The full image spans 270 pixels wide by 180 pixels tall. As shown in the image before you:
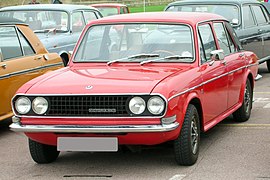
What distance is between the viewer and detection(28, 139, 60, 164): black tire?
7.91 m

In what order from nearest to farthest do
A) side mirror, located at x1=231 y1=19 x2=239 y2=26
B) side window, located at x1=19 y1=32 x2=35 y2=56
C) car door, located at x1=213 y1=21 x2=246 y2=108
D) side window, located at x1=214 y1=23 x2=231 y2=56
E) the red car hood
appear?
the red car hood < car door, located at x1=213 y1=21 x2=246 y2=108 < side window, located at x1=214 y1=23 x2=231 y2=56 < side window, located at x1=19 y1=32 x2=35 y2=56 < side mirror, located at x1=231 y1=19 x2=239 y2=26

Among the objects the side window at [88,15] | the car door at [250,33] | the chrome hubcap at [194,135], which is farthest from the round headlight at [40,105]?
the side window at [88,15]

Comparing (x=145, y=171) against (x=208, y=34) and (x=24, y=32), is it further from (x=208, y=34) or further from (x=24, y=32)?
(x=24, y=32)

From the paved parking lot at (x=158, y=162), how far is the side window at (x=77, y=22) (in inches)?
250

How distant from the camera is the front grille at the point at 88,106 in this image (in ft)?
23.7

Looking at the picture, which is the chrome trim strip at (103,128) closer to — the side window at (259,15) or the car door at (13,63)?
the car door at (13,63)

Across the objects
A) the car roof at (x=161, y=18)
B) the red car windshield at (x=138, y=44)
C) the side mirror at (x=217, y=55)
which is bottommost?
the side mirror at (x=217, y=55)

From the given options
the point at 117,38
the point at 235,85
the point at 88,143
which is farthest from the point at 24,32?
the point at 88,143

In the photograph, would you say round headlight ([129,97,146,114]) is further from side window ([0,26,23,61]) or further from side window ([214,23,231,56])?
side window ([0,26,23,61])

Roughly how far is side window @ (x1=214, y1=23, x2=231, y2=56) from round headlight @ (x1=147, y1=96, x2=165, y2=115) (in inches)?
102

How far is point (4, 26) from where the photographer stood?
10461 millimetres

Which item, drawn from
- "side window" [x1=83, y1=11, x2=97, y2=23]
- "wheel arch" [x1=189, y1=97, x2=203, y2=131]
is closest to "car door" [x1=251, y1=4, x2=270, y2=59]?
"side window" [x1=83, y1=11, x2=97, y2=23]

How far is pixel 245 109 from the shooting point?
10.3 metres

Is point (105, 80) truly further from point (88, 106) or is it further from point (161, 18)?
point (161, 18)
